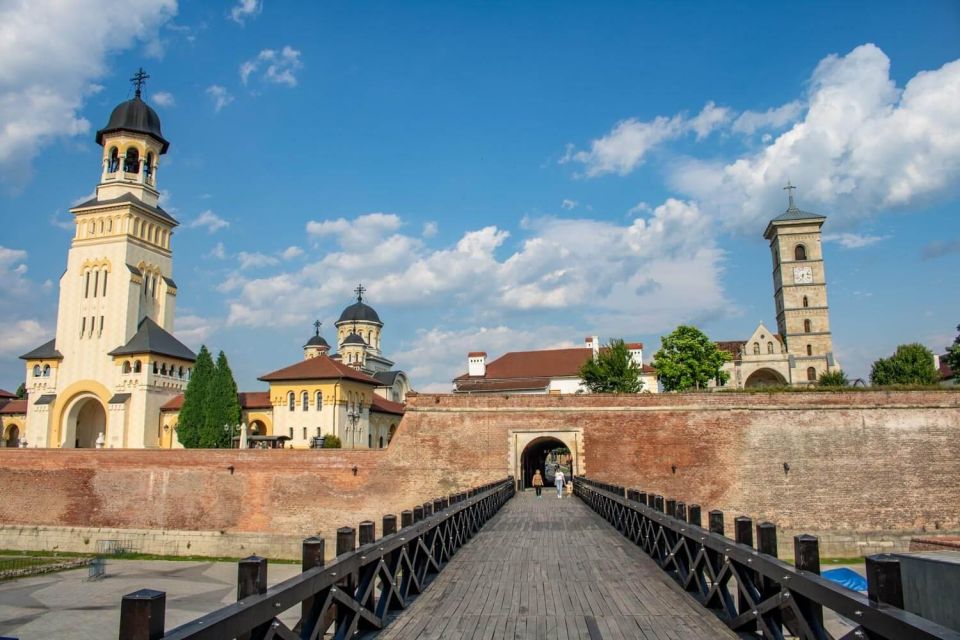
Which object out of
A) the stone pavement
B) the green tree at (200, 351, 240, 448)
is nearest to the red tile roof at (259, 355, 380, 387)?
the green tree at (200, 351, 240, 448)

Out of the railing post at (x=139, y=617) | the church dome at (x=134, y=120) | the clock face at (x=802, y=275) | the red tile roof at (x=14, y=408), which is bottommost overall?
the railing post at (x=139, y=617)

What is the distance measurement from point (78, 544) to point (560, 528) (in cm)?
2534

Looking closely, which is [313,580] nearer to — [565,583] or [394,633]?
[394,633]

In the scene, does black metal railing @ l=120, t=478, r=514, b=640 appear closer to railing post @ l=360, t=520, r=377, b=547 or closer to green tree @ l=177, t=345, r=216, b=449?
railing post @ l=360, t=520, r=377, b=547

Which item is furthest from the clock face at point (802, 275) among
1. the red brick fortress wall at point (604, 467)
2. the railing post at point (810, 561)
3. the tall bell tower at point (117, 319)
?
the railing post at point (810, 561)

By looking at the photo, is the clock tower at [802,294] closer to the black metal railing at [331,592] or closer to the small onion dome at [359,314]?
the small onion dome at [359,314]

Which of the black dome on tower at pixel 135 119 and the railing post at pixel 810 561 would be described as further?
the black dome on tower at pixel 135 119

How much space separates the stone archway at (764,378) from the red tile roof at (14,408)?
5623 cm

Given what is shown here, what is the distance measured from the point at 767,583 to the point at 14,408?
59.3 meters

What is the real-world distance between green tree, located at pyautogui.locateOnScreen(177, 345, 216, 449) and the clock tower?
1759 inches

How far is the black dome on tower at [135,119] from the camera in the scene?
160 ft

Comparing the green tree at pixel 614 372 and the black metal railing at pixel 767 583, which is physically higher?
the green tree at pixel 614 372

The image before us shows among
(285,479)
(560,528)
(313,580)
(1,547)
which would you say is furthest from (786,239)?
(313,580)

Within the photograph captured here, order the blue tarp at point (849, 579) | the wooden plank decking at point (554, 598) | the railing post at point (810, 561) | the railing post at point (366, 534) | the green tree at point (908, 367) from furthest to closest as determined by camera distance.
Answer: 1. the green tree at point (908, 367)
2. the blue tarp at point (849, 579)
3. the railing post at point (366, 534)
4. the wooden plank decking at point (554, 598)
5. the railing post at point (810, 561)
